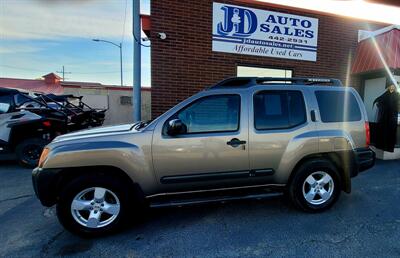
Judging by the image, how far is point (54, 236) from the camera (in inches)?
124

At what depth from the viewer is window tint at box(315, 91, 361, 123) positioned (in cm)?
380

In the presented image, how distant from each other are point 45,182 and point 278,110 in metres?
3.16

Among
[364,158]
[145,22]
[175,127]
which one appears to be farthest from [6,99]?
[364,158]

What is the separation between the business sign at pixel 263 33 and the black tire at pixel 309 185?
4434 millimetres

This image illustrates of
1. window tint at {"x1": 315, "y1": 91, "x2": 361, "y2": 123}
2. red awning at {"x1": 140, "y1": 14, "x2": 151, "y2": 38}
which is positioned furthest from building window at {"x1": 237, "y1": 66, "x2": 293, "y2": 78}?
window tint at {"x1": 315, "y1": 91, "x2": 361, "y2": 123}

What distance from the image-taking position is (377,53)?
7.41 m

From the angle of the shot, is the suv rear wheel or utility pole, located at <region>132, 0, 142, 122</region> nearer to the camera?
the suv rear wheel

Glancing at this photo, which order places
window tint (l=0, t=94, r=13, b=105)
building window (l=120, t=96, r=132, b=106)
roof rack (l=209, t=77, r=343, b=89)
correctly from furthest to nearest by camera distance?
1. building window (l=120, t=96, r=132, b=106)
2. window tint (l=0, t=94, r=13, b=105)
3. roof rack (l=209, t=77, r=343, b=89)

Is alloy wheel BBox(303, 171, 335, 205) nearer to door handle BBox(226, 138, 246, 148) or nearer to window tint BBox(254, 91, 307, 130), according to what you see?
window tint BBox(254, 91, 307, 130)

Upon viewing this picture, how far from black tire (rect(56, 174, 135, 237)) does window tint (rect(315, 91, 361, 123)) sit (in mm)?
2976

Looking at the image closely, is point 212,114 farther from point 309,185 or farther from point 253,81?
point 309,185

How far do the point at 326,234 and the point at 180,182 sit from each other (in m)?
1.94

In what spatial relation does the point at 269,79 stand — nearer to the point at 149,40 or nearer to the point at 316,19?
the point at 149,40

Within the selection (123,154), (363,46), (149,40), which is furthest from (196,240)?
(363,46)
